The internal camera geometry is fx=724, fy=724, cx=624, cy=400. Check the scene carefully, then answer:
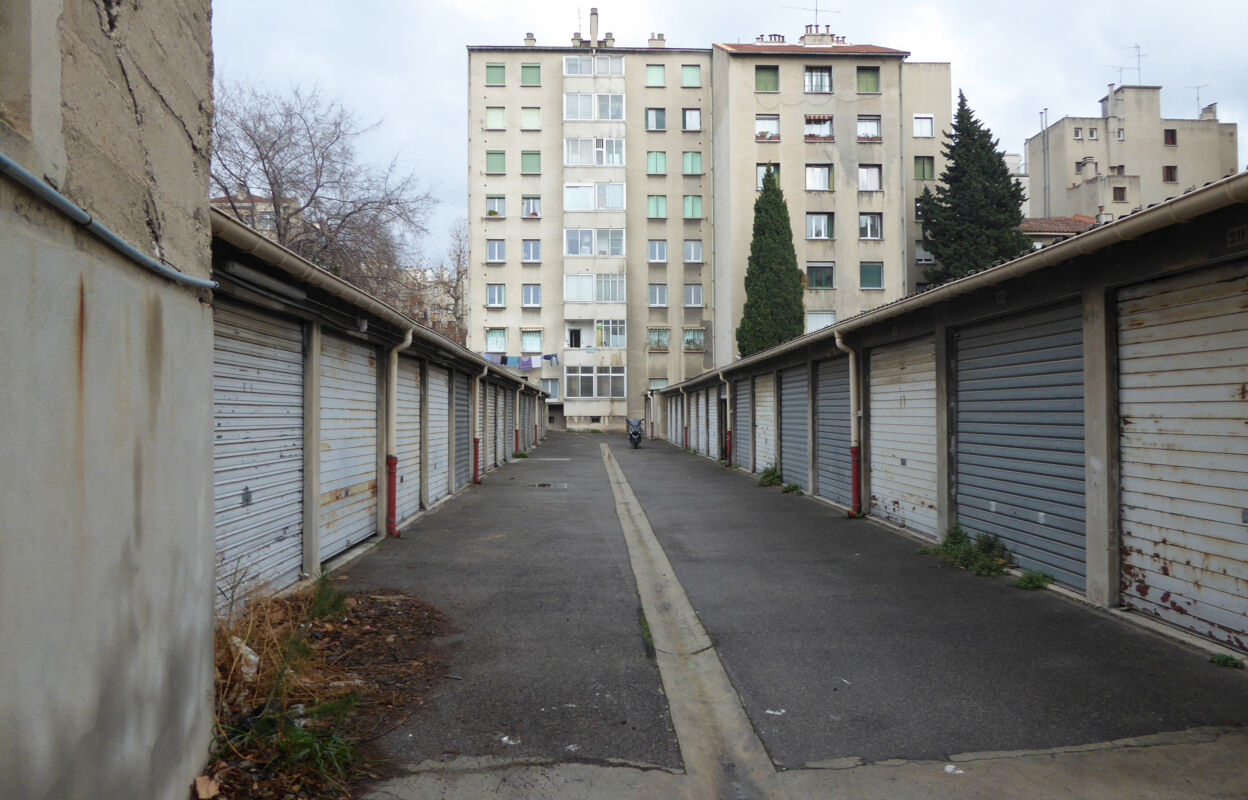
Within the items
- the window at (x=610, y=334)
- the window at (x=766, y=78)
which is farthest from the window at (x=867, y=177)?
the window at (x=610, y=334)

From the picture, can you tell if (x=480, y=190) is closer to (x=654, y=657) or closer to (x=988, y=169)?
(x=988, y=169)

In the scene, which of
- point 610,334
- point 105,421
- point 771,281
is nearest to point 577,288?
point 610,334

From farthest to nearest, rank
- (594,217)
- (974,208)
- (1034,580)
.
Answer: (594,217), (974,208), (1034,580)

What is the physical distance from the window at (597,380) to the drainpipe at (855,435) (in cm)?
3460

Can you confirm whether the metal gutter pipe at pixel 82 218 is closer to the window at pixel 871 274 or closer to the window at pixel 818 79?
the window at pixel 871 274

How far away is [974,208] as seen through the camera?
34.4 m

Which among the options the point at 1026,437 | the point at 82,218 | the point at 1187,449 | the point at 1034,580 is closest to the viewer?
the point at 82,218

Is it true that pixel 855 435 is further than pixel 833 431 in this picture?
No

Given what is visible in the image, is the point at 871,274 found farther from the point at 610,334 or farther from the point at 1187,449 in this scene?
the point at 1187,449

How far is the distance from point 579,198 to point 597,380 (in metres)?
11.6

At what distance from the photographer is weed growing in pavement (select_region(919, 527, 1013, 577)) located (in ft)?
24.3

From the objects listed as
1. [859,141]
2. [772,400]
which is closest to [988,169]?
[859,141]

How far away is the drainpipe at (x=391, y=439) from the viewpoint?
9.54m

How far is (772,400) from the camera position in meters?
17.1
